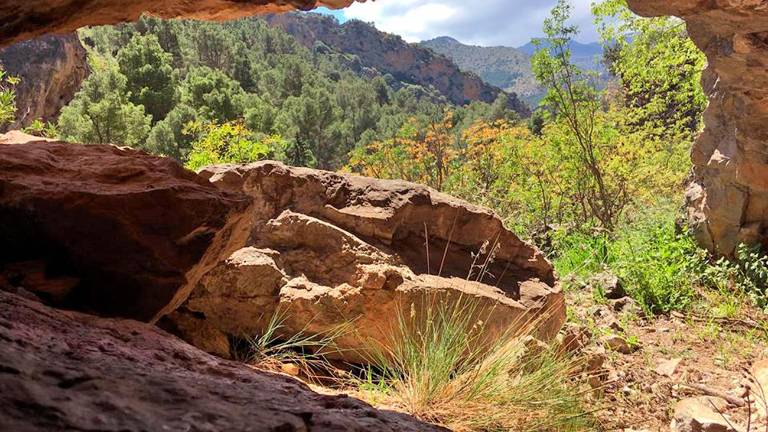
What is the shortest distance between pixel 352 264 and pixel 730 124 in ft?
16.0

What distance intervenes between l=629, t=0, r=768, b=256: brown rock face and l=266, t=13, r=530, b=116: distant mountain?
72.9 m

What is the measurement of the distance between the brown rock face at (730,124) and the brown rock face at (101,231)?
3.94 metres

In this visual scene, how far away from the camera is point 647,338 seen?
496 centimetres

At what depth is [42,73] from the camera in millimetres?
16062

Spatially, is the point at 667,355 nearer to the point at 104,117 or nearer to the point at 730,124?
the point at 730,124

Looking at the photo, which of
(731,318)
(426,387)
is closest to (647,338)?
(731,318)

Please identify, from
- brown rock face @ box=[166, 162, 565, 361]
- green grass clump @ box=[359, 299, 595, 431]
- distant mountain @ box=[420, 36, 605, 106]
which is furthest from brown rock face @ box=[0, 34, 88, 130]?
distant mountain @ box=[420, 36, 605, 106]

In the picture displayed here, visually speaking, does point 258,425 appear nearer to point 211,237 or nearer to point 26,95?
point 211,237

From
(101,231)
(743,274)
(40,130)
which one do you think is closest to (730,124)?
(743,274)

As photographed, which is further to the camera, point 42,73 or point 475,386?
point 42,73

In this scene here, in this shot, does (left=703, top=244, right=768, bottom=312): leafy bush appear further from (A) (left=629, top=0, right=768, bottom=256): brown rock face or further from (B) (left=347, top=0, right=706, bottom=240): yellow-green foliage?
(B) (left=347, top=0, right=706, bottom=240): yellow-green foliage

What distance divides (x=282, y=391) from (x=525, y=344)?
6.56ft

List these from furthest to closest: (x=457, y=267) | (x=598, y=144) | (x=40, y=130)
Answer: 1. (x=40, y=130)
2. (x=598, y=144)
3. (x=457, y=267)

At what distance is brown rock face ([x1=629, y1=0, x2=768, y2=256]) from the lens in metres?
Answer: 4.26
